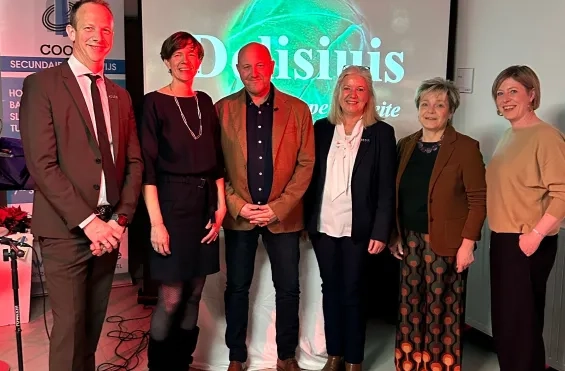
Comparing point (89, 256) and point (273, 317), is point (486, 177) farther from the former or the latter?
point (89, 256)

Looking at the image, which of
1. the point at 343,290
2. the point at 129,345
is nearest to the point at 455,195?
the point at 343,290

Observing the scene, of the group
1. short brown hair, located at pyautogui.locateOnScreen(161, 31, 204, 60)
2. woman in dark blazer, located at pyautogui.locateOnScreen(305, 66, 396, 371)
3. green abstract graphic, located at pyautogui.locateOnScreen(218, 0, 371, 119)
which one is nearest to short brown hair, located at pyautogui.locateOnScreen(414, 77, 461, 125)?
woman in dark blazer, located at pyautogui.locateOnScreen(305, 66, 396, 371)

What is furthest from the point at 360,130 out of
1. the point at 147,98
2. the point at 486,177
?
the point at 147,98

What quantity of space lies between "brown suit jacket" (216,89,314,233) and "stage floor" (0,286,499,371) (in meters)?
1.05

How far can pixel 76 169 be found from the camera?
77.8 inches

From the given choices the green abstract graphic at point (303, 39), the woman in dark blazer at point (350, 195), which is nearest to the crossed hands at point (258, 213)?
the woman in dark blazer at point (350, 195)

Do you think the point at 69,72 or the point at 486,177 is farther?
the point at 486,177

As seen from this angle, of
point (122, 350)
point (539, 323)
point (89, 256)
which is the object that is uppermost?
point (89, 256)

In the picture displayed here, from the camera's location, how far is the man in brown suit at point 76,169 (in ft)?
6.32

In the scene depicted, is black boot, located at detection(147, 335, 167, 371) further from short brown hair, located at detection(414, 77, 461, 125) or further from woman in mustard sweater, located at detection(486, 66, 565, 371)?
short brown hair, located at detection(414, 77, 461, 125)

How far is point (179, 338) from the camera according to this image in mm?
2514

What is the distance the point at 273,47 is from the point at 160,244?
67.2 inches

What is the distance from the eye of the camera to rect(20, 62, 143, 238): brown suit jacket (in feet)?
6.29

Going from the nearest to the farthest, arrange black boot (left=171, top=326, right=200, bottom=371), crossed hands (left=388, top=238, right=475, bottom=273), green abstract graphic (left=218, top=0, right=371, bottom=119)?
crossed hands (left=388, top=238, right=475, bottom=273) < black boot (left=171, top=326, right=200, bottom=371) < green abstract graphic (left=218, top=0, right=371, bottom=119)
